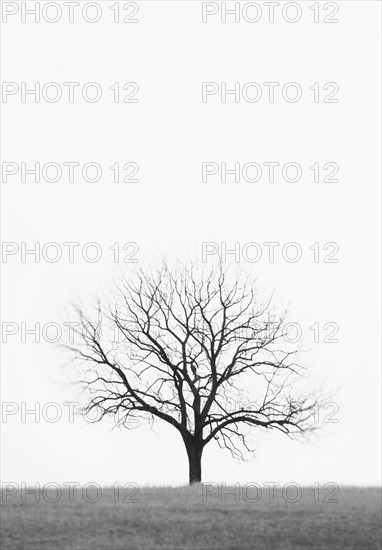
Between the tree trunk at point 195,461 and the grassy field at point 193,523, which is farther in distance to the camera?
the tree trunk at point 195,461

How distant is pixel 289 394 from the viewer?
39781 mm

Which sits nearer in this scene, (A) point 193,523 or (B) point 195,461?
(A) point 193,523

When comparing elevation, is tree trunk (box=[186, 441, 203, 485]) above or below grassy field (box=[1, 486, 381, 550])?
above

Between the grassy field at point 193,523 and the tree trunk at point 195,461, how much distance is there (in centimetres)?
494

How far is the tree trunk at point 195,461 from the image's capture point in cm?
3869

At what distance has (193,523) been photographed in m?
28.1

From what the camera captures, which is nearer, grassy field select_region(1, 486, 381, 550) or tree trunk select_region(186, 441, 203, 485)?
grassy field select_region(1, 486, 381, 550)

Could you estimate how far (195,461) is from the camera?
127 ft

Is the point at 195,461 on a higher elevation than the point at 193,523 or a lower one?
higher

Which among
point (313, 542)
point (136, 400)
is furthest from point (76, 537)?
point (136, 400)

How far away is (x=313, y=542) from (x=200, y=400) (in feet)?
44.4

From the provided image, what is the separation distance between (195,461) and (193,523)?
10613 mm

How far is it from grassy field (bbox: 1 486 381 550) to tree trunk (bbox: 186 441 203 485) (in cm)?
494

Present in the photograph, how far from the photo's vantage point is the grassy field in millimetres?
26234
